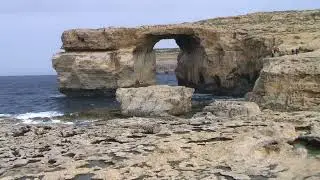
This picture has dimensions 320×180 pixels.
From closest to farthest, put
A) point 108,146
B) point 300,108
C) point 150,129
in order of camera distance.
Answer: point 108,146
point 150,129
point 300,108

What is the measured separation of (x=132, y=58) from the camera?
162 feet

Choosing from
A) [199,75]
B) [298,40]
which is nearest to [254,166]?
[298,40]

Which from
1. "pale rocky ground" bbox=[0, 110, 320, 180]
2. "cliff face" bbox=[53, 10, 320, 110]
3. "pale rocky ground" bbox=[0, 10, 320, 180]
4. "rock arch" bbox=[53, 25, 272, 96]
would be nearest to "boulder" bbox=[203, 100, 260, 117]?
"pale rocky ground" bbox=[0, 10, 320, 180]

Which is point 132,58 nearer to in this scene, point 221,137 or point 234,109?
point 234,109

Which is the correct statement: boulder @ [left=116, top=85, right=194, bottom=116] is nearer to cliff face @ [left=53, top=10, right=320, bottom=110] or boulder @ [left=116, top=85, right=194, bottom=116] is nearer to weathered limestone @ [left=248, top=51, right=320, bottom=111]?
weathered limestone @ [left=248, top=51, right=320, bottom=111]

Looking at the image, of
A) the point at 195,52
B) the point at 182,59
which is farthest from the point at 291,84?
the point at 182,59

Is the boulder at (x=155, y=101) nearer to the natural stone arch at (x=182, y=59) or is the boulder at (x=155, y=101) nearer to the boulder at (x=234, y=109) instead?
the boulder at (x=234, y=109)

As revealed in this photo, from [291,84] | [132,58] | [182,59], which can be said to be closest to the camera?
[291,84]

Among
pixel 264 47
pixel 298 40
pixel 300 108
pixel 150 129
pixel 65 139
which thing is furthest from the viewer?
pixel 264 47

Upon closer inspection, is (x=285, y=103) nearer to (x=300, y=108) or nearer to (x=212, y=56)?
(x=300, y=108)

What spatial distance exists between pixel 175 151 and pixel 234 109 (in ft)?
33.5

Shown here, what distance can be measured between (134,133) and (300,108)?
10635 millimetres

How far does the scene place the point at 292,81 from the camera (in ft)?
96.0

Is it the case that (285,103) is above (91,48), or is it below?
below
